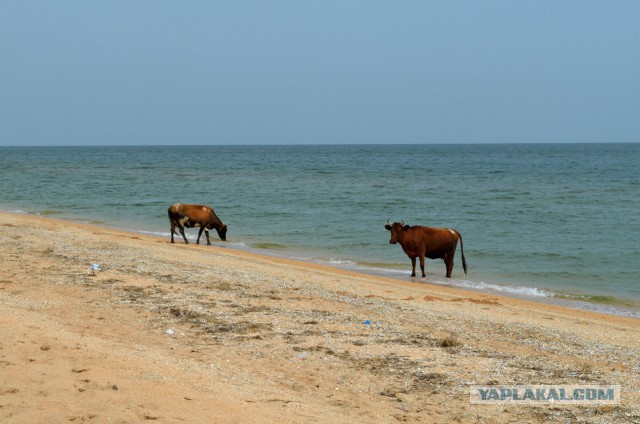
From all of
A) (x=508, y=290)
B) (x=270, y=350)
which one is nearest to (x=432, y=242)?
(x=508, y=290)

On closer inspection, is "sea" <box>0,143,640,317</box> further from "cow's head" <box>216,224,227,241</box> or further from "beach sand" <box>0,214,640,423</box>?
"beach sand" <box>0,214,640,423</box>

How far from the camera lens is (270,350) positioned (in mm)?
8805

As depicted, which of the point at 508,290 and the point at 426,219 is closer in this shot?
the point at 508,290

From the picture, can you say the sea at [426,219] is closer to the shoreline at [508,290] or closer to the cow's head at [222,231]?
the shoreline at [508,290]

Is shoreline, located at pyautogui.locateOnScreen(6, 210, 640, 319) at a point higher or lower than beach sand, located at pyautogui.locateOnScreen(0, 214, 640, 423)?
lower

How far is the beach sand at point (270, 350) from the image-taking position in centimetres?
688

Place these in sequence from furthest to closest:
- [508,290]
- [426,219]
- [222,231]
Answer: [426,219] → [222,231] → [508,290]

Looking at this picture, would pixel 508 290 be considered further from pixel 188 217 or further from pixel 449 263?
pixel 188 217

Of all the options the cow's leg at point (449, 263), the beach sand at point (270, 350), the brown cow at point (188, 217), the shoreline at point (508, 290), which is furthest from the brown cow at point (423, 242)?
the brown cow at point (188, 217)

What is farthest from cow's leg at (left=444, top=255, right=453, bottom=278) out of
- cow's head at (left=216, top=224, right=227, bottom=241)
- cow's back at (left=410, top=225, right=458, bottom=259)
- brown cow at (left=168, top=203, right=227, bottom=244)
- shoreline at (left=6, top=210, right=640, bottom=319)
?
cow's head at (left=216, top=224, right=227, bottom=241)

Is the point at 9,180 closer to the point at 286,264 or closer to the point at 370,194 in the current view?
the point at 370,194

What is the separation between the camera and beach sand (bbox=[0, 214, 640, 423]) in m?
6.88

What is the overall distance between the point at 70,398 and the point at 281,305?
501 centimetres

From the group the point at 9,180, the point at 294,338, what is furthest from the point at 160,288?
the point at 9,180
